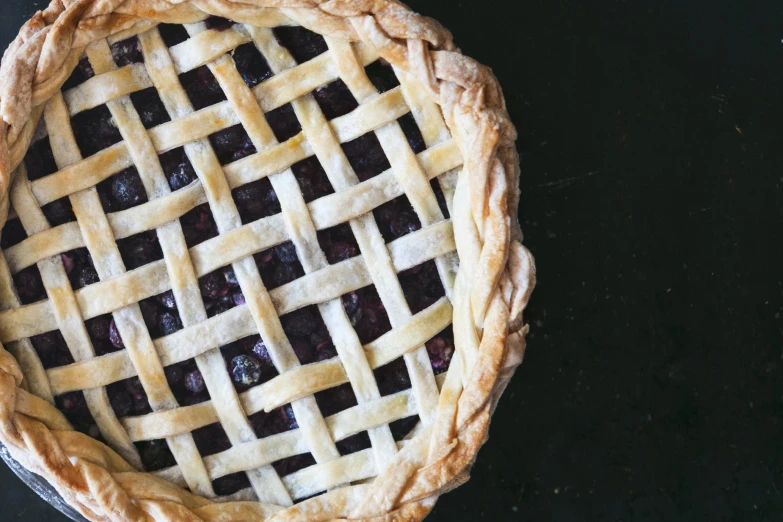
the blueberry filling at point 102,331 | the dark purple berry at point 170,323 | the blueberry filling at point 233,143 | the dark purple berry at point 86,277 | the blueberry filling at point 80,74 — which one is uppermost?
the blueberry filling at point 80,74

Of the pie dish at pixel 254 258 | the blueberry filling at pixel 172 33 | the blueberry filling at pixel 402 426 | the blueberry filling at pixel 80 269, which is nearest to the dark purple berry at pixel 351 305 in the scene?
the pie dish at pixel 254 258

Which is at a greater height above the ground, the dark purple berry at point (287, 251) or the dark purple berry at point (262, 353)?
the dark purple berry at point (287, 251)

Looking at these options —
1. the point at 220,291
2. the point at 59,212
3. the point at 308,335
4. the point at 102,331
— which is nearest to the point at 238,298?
the point at 220,291

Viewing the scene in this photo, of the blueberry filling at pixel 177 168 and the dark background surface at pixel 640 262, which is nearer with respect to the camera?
the blueberry filling at pixel 177 168

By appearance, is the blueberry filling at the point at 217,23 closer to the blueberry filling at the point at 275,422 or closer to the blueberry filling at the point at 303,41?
the blueberry filling at the point at 303,41

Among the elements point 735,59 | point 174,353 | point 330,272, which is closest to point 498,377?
point 330,272

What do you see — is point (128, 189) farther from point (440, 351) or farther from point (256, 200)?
point (440, 351)

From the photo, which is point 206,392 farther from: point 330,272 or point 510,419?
point 510,419
